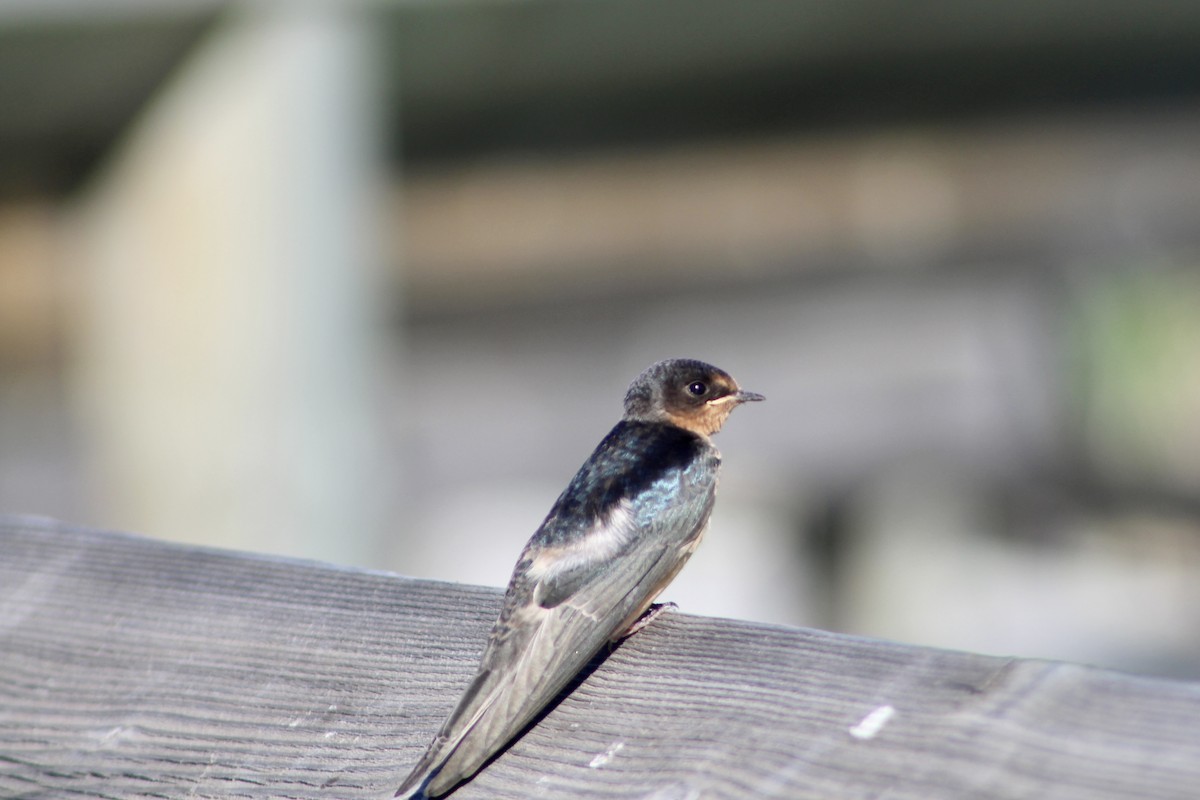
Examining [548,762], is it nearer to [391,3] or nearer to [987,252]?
[391,3]

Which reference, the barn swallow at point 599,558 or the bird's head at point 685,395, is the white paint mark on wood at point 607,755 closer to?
the barn swallow at point 599,558

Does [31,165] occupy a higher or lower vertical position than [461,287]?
higher

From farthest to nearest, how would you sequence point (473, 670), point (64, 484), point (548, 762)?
1. point (64, 484)
2. point (473, 670)
3. point (548, 762)

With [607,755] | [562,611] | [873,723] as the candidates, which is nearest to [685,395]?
[562,611]

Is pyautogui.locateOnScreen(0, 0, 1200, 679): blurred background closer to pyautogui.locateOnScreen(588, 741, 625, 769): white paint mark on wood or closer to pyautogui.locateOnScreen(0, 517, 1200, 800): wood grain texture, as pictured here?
pyautogui.locateOnScreen(0, 517, 1200, 800): wood grain texture

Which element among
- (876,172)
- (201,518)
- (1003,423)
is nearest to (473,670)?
(201,518)

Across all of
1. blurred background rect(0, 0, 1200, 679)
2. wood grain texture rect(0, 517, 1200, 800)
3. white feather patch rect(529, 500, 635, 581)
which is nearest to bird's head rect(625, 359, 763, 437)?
white feather patch rect(529, 500, 635, 581)

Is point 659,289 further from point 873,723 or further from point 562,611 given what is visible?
point 873,723
